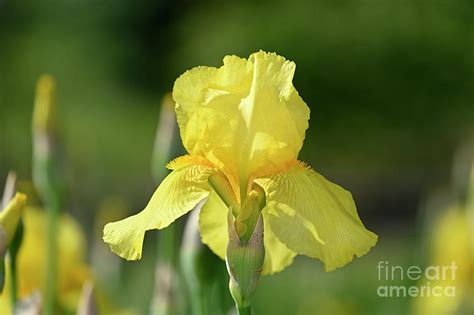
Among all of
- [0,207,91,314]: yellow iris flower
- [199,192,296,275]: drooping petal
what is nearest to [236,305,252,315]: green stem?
[199,192,296,275]: drooping petal

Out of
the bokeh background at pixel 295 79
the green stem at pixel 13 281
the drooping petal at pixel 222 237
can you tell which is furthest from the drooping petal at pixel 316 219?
the bokeh background at pixel 295 79

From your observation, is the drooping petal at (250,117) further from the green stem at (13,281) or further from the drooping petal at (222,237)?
the green stem at (13,281)

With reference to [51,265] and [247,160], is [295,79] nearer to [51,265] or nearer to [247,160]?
[51,265]

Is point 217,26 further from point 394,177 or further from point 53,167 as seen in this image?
point 53,167

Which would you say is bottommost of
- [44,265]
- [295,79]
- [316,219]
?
[44,265]

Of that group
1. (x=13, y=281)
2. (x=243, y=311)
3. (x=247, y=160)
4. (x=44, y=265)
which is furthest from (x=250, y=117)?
(x=44, y=265)

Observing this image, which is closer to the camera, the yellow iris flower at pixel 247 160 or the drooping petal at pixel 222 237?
the yellow iris flower at pixel 247 160

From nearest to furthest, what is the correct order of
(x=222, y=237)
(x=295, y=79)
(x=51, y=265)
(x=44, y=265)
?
(x=222, y=237) → (x=51, y=265) → (x=44, y=265) → (x=295, y=79)

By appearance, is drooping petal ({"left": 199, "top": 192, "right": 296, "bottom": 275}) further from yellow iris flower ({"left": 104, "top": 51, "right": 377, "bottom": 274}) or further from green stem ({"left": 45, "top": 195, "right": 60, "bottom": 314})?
green stem ({"left": 45, "top": 195, "right": 60, "bottom": 314})
